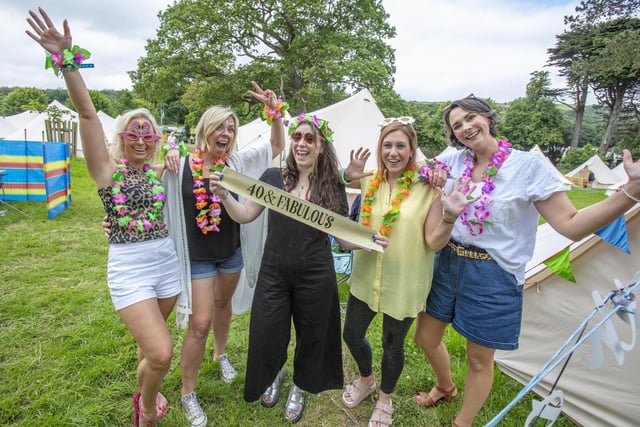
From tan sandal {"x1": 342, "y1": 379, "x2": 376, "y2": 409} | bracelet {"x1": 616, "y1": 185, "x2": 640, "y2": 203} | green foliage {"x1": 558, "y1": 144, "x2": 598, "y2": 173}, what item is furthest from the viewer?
green foliage {"x1": 558, "y1": 144, "x2": 598, "y2": 173}

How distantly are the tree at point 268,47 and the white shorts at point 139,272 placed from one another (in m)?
14.4

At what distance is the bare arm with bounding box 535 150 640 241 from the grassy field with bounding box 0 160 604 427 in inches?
65.9

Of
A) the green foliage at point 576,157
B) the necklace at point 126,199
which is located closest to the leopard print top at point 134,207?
the necklace at point 126,199

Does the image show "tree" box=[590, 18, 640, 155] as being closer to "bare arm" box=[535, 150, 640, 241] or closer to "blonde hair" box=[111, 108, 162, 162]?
"bare arm" box=[535, 150, 640, 241]

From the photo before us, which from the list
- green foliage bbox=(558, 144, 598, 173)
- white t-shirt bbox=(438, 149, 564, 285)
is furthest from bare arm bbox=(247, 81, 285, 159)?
green foliage bbox=(558, 144, 598, 173)

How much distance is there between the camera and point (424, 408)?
8.62 ft

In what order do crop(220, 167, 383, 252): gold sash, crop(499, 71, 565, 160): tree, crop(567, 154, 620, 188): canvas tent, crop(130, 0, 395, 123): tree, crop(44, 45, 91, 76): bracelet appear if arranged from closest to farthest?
crop(44, 45, 91, 76): bracelet, crop(220, 167, 383, 252): gold sash, crop(130, 0, 395, 123): tree, crop(567, 154, 620, 188): canvas tent, crop(499, 71, 565, 160): tree

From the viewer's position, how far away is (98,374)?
2.77 meters

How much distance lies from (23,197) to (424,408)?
32.8ft

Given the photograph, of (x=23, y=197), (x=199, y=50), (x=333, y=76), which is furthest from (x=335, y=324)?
(x=199, y=50)

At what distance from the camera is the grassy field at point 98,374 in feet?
8.01

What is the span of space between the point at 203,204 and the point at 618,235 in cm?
274

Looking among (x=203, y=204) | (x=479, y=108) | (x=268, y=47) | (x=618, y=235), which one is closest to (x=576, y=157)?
(x=268, y=47)

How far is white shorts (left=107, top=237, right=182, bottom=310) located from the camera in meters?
1.94
